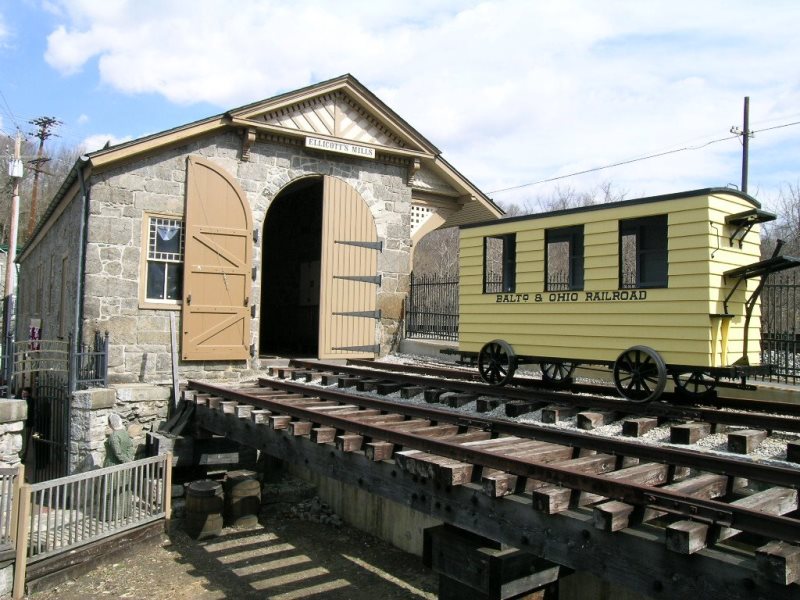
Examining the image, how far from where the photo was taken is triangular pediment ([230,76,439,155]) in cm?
A: 1280

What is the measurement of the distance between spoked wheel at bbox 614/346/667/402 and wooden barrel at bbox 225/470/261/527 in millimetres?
5835

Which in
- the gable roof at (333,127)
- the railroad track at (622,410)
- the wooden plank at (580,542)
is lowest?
the wooden plank at (580,542)

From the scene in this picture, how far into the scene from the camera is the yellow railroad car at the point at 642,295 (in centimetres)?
680

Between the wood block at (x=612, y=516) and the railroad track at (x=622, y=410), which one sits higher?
the railroad track at (x=622, y=410)

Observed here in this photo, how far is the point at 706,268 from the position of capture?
6727 millimetres

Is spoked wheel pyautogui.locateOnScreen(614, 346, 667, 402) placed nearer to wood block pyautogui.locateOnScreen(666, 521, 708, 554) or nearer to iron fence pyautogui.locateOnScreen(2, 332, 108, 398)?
wood block pyautogui.locateOnScreen(666, 521, 708, 554)

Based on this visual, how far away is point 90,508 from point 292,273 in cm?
1124

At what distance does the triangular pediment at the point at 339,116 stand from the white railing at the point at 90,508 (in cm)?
676

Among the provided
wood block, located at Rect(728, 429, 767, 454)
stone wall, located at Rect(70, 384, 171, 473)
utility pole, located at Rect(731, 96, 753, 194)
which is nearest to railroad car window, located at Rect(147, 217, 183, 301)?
stone wall, located at Rect(70, 384, 171, 473)

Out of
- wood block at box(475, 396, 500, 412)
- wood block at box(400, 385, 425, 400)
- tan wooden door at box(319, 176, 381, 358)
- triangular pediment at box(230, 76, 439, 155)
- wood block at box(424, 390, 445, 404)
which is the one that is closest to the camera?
wood block at box(475, 396, 500, 412)

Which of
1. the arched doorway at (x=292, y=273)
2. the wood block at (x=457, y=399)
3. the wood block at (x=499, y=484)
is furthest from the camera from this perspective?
the arched doorway at (x=292, y=273)

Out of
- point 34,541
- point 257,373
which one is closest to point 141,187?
point 257,373

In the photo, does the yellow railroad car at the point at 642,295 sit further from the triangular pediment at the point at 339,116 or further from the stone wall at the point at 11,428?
the stone wall at the point at 11,428


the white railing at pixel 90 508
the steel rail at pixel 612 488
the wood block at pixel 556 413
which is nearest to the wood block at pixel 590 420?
the wood block at pixel 556 413
